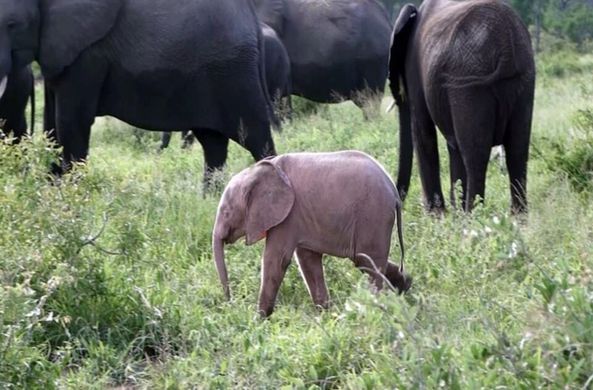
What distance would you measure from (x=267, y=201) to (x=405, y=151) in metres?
2.71

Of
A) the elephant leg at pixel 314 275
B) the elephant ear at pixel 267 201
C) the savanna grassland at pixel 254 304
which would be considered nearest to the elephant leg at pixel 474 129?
the savanna grassland at pixel 254 304

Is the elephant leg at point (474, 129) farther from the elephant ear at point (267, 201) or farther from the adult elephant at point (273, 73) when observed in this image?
the adult elephant at point (273, 73)

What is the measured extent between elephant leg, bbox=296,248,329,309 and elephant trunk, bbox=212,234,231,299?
0.32m

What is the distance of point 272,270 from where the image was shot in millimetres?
5184

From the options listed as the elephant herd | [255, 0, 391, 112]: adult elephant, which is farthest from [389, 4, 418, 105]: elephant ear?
[255, 0, 391, 112]: adult elephant

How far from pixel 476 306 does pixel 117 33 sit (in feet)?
14.3

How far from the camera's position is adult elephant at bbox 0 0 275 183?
27.1 ft

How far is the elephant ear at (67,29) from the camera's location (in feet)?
26.9

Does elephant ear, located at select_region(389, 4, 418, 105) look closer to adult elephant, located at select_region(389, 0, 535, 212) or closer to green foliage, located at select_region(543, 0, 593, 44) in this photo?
adult elephant, located at select_region(389, 0, 535, 212)

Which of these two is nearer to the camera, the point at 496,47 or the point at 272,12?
the point at 496,47

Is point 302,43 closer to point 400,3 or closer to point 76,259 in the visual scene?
point 76,259

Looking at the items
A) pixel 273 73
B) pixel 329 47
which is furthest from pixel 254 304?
pixel 329 47

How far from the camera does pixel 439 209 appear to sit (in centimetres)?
711

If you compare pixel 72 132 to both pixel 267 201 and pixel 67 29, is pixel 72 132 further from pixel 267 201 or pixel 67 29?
pixel 267 201
